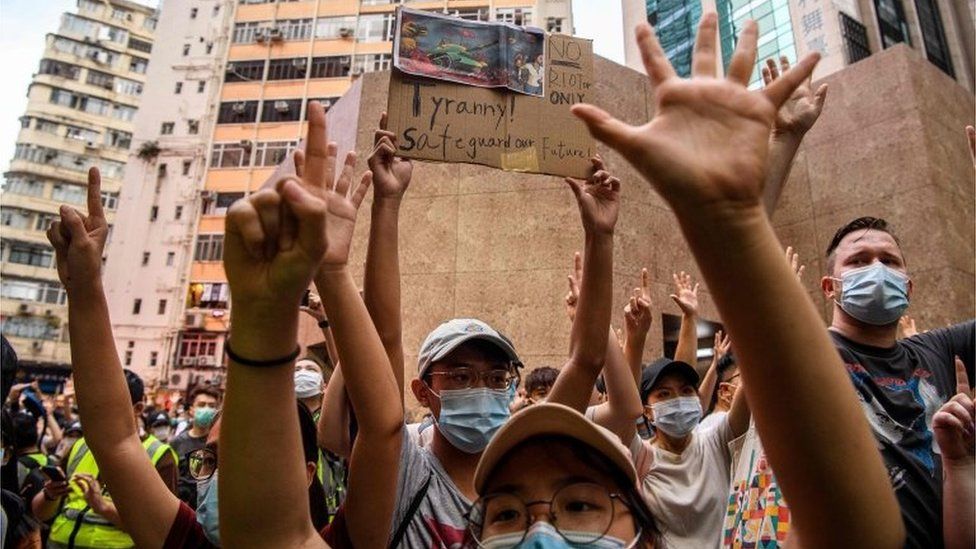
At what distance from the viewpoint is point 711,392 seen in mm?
3725

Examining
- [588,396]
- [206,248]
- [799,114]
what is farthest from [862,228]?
[206,248]

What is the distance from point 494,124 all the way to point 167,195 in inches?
1372

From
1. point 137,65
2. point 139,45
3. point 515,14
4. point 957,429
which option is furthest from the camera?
point 139,45

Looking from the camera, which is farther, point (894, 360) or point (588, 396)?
point (588, 396)

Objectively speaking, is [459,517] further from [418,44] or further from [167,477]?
[167,477]

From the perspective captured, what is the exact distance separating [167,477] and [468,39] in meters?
2.79

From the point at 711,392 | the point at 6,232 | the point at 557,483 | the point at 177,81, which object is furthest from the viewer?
the point at 6,232

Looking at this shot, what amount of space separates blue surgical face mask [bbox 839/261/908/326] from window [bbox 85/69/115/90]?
52942mm

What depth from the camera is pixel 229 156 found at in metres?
31.0

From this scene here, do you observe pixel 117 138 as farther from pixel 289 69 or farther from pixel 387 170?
pixel 387 170

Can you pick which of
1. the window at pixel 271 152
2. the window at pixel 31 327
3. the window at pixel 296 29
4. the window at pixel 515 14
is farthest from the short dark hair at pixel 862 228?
the window at pixel 31 327

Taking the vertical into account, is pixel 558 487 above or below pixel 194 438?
below

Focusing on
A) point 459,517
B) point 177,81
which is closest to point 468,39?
point 459,517

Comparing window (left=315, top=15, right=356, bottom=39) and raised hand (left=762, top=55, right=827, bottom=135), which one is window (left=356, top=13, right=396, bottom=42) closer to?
window (left=315, top=15, right=356, bottom=39)
